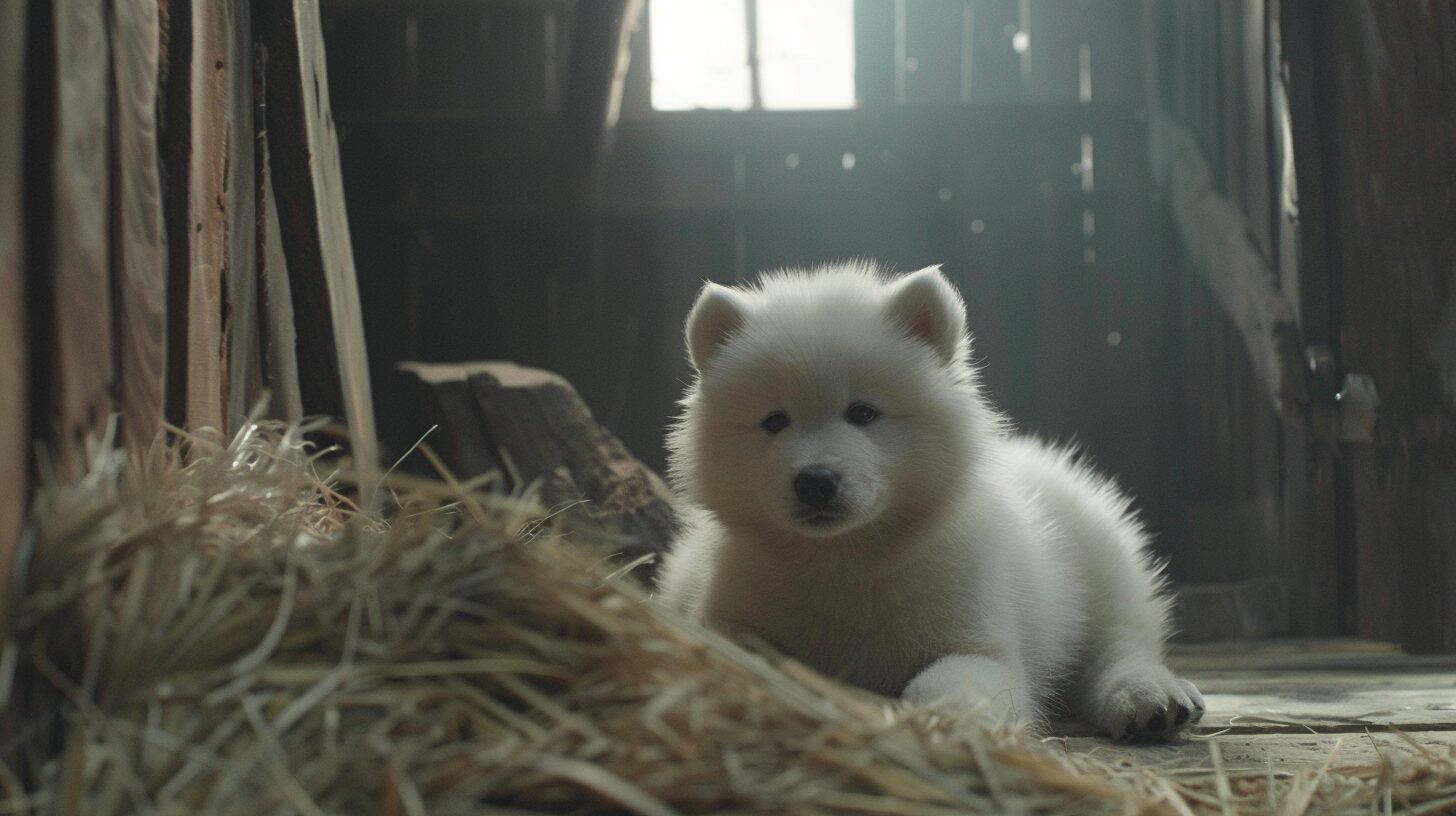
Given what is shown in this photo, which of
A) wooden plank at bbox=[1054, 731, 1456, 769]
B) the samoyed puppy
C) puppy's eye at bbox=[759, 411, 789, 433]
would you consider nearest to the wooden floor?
wooden plank at bbox=[1054, 731, 1456, 769]

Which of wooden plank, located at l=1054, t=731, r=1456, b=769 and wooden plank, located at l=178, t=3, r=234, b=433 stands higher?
wooden plank, located at l=178, t=3, r=234, b=433

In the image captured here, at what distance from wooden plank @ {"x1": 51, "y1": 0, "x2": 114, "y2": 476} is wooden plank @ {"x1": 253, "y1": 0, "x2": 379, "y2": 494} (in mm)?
1677

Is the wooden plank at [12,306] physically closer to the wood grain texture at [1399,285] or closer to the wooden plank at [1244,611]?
the wood grain texture at [1399,285]

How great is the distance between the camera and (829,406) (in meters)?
3.45

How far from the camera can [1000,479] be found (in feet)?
13.4

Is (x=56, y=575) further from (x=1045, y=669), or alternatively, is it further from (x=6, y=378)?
(x=1045, y=669)

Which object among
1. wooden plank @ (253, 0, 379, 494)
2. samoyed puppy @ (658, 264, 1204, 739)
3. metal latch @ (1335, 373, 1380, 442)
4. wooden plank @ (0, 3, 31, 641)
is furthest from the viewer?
metal latch @ (1335, 373, 1380, 442)

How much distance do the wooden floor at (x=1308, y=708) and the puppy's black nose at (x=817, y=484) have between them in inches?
32.1

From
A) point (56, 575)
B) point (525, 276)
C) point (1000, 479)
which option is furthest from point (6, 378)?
point (525, 276)

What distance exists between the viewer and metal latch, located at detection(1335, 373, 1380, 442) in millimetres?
5281

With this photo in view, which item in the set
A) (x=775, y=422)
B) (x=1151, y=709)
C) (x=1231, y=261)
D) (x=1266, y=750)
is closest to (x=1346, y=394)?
(x=1231, y=261)

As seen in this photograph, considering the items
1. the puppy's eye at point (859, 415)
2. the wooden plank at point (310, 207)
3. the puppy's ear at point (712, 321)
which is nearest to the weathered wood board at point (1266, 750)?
the puppy's eye at point (859, 415)

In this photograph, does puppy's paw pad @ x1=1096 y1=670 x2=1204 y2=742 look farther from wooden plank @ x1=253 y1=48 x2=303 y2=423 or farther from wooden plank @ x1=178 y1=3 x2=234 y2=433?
wooden plank @ x1=253 y1=48 x2=303 y2=423

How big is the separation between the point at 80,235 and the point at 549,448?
11.8ft
